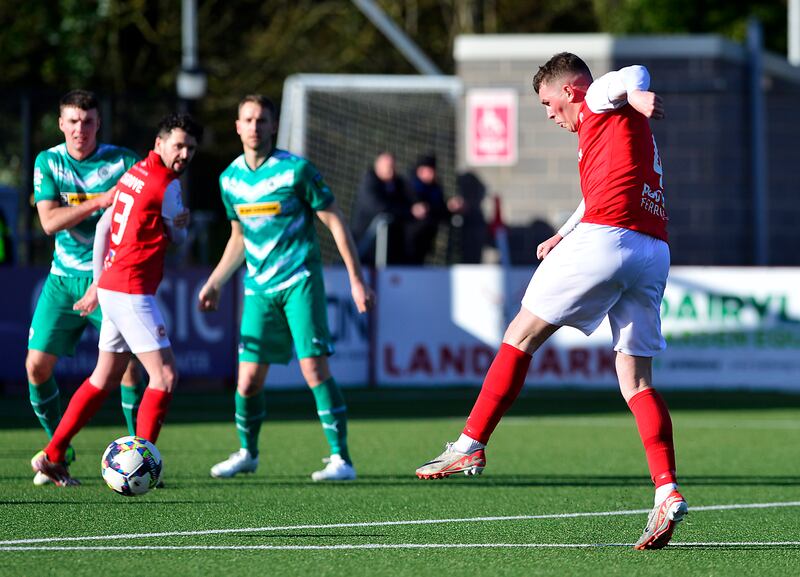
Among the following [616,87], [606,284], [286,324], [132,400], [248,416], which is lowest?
[248,416]

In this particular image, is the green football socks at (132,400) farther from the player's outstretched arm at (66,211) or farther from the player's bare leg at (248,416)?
the player's outstretched arm at (66,211)

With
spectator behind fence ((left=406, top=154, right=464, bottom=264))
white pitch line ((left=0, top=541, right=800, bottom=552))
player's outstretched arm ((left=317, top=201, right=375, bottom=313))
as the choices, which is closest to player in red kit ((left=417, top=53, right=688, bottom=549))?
white pitch line ((left=0, top=541, right=800, bottom=552))

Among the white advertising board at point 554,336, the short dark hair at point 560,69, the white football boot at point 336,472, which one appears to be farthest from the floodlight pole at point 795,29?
the short dark hair at point 560,69

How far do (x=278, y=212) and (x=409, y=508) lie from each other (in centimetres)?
199

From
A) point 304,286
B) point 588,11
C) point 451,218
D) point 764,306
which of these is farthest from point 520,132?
point 588,11

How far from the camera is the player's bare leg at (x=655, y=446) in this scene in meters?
6.34

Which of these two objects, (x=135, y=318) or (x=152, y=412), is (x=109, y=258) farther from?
(x=152, y=412)

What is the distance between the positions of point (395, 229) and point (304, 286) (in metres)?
10.7

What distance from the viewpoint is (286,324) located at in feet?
29.9

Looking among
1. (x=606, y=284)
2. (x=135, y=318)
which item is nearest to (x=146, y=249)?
(x=135, y=318)

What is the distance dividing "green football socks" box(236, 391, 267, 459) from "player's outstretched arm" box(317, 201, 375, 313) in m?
0.92

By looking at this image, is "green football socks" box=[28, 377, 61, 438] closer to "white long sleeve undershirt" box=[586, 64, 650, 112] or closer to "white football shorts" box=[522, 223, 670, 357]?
"white football shorts" box=[522, 223, 670, 357]

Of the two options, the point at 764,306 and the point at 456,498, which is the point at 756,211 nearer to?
the point at 764,306

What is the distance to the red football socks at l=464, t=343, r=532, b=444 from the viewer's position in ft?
21.8
